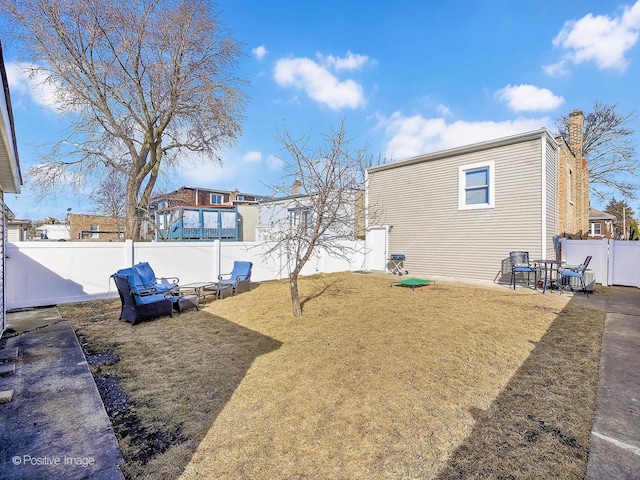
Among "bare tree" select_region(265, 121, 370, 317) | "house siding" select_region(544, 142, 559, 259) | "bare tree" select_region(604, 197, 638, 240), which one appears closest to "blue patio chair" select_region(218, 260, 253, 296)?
"bare tree" select_region(265, 121, 370, 317)

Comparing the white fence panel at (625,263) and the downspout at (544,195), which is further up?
the downspout at (544,195)

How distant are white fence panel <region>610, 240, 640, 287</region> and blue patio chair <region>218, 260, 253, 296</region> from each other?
36.5ft

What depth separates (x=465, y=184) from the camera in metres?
11.4

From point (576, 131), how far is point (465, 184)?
20.1 ft

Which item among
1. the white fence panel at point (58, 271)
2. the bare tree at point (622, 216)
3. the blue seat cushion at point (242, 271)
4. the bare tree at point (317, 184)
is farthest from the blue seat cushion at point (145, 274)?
the bare tree at point (622, 216)

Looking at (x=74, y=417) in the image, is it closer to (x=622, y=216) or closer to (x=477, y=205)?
(x=477, y=205)

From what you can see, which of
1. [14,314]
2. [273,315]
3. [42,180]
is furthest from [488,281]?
[42,180]

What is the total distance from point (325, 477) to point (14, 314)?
7.62 m

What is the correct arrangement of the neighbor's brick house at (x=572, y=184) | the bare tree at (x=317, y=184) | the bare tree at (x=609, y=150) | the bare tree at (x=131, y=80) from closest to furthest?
the bare tree at (x=317, y=184) < the bare tree at (x=131, y=80) < the neighbor's brick house at (x=572, y=184) < the bare tree at (x=609, y=150)

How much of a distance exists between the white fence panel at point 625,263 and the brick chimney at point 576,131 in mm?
4854

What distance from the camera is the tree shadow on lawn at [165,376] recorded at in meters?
2.29

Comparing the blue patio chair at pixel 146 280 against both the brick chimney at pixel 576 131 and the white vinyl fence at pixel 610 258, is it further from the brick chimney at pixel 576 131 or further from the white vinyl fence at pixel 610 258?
the brick chimney at pixel 576 131

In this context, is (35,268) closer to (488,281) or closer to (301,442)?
(301,442)

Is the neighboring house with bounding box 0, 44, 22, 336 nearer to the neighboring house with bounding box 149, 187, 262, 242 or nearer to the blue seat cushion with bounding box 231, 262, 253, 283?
the blue seat cushion with bounding box 231, 262, 253, 283
